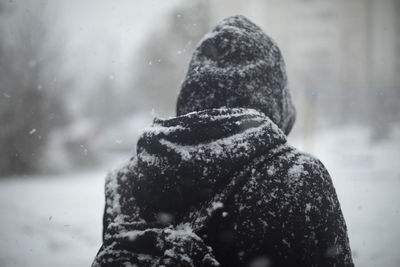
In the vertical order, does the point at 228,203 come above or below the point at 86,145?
below

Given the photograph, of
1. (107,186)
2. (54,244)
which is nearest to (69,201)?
(54,244)

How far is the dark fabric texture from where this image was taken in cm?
148

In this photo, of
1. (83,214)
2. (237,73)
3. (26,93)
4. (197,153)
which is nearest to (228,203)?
(197,153)

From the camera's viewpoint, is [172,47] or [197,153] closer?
[197,153]

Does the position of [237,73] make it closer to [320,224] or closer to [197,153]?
[197,153]

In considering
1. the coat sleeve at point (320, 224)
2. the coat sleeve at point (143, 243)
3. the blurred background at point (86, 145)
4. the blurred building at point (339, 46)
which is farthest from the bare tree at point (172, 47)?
the coat sleeve at point (320, 224)

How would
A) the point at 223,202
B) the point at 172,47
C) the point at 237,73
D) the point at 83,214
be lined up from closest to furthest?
the point at 223,202, the point at 237,73, the point at 83,214, the point at 172,47

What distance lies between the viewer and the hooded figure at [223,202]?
4.86 feet

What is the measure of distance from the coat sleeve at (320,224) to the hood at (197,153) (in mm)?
250

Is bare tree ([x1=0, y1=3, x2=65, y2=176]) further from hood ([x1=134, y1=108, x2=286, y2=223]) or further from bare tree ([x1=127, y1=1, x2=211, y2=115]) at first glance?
hood ([x1=134, y1=108, x2=286, y2=223])

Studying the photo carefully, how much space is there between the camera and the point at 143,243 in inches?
60.2

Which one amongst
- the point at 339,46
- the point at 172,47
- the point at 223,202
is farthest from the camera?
the point at 339,46

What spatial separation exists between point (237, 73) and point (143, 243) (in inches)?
41.1

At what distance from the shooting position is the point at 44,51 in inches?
428
